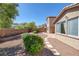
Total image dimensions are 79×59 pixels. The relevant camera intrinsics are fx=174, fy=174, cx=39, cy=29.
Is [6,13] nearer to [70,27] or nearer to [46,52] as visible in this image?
[70,27]

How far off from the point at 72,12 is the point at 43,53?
2687mm

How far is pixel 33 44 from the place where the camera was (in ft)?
23.1

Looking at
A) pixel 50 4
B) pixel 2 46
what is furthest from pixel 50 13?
pixel 2 46

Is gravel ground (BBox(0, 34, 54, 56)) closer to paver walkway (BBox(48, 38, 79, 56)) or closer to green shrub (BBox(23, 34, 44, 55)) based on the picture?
green shrub (BBox(23, 34, 44, 55))

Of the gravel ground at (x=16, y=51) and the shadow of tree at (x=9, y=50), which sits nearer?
the gravel ground at (x=16, y=51)

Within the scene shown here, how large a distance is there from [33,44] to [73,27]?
2564 mm

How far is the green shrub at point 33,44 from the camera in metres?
7.05

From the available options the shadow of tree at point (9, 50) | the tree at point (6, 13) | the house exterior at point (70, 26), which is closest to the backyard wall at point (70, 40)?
the house exterior at point (70, 26)

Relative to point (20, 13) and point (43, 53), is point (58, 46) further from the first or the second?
point (20, 13)

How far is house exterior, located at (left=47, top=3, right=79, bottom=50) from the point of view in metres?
8.20

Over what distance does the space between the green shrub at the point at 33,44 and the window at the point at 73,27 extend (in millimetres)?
1969

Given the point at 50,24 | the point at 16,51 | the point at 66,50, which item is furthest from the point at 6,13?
the point at 66,50

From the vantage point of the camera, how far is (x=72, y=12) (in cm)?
872

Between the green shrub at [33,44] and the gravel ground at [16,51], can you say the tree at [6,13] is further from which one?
the green shrub at [33,44]
